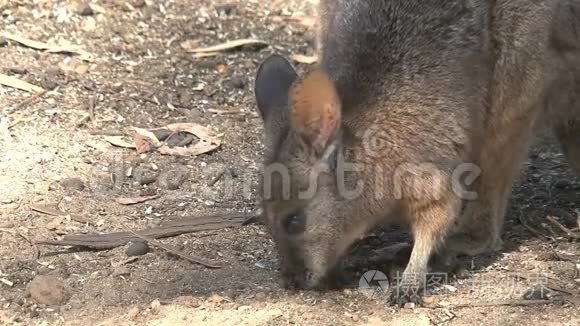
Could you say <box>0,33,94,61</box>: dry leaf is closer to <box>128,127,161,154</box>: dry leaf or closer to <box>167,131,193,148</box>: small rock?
<box>128,127,161,154</box>: dry leaf

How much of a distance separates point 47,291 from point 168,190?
1.27 meters

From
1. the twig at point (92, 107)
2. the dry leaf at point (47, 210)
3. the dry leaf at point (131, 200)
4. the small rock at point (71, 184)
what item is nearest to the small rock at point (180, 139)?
the twig at point (92, 107)

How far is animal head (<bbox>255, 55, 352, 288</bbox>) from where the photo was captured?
4492 millimetres

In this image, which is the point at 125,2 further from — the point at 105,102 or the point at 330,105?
the point at 330,105

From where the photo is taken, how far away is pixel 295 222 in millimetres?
4559

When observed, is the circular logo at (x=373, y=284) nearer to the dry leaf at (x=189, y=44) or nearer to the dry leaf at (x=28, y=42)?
the dry leaf at (x=189, y=44)

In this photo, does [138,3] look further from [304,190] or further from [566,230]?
[566,230]

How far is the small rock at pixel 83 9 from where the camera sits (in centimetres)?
737

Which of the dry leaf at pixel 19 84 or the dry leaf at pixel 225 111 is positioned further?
the dry leaf at pixel 225 111

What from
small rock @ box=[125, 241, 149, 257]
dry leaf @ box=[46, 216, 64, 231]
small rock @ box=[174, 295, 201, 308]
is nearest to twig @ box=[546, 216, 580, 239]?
small rock @ box=[174, 295, 201, 308]

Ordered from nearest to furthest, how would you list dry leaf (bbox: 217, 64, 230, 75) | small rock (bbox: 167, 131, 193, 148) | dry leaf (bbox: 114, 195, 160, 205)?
1. dry leaf (bbox: 114, 195, 160, 205)
2. small rock (bbox: 167, 131, 193, 148)
3. dry leaf (bbox: 217, 64, 230, 75)

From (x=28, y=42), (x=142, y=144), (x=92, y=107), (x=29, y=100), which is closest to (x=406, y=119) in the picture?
(x=142, y=144)

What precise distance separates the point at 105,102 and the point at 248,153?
3.43ft

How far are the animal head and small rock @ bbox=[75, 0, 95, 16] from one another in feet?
10.4
